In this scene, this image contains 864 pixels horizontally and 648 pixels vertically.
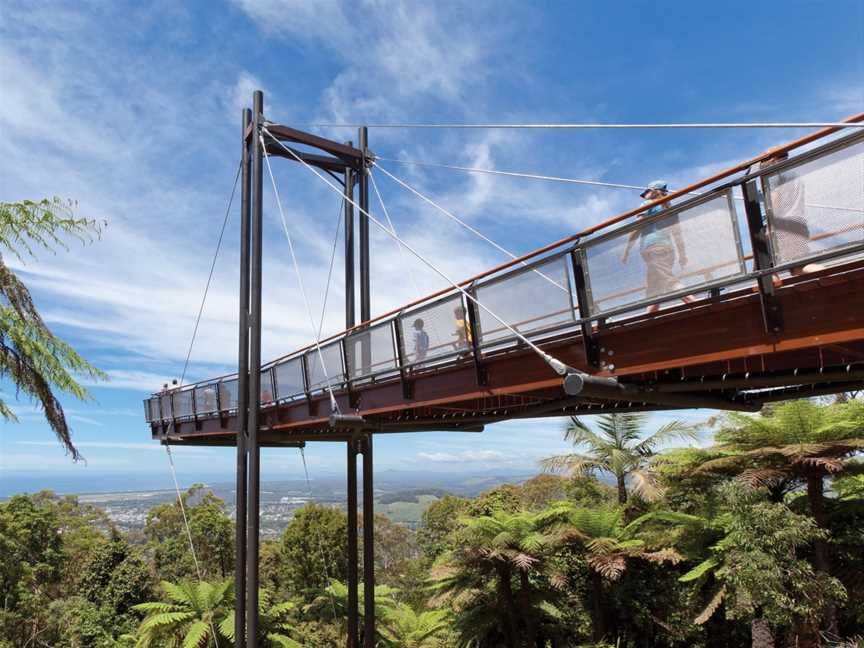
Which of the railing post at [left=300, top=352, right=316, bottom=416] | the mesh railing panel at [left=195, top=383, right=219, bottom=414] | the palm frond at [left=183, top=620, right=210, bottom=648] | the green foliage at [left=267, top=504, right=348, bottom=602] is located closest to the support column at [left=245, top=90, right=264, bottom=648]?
the railing post at [left=300, top=352, right=316, bottom=416]

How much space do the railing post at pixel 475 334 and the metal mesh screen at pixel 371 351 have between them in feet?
4.66

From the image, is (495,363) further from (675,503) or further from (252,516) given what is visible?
(675,503)

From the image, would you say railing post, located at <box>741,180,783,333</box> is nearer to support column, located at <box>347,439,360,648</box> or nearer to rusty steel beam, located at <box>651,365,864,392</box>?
rusty steel beam, located at <box>651,365,864,392</box>

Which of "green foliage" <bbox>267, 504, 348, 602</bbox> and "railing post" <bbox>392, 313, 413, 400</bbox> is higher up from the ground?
"railing post" <bbox>392, 313, 413, 400</bbox>

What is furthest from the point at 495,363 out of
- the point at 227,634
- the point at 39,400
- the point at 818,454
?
the point at 227,634

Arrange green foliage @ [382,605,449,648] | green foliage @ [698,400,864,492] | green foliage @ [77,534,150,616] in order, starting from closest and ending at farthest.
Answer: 1. green foliage @ [698,400,864,492]
2. green foliage @ [382,605,449,648]
3. green foliage @ [77,534,150,616]

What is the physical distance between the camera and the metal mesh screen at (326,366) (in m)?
8.61

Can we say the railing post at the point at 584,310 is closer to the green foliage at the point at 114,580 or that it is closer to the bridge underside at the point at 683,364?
the bridge underside at the point at 683,364

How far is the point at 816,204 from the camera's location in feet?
11.6

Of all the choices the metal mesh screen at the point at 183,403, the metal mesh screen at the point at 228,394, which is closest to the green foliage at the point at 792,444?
the metal mesh screen at the point at 228,394

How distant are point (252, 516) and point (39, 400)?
368 centimetres

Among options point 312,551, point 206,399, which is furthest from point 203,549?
point 206,399

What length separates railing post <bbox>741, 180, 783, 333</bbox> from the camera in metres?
3.79

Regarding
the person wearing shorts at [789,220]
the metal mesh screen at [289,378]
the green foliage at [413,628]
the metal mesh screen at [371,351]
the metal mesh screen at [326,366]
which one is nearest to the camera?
the person wearing shorts at [789,220]
